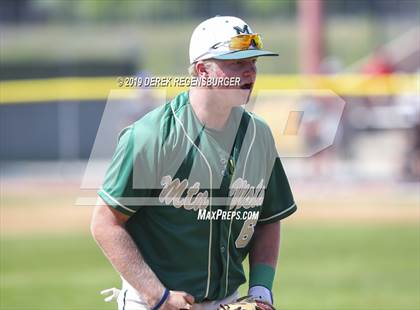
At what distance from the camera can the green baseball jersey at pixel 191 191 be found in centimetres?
395

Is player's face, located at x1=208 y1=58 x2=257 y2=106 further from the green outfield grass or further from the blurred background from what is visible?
the green outfield grass

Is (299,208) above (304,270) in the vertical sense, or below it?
below

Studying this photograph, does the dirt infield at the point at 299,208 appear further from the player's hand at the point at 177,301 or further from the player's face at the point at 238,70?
the player's face at the point at 238,70

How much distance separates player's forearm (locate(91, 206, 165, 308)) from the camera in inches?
156

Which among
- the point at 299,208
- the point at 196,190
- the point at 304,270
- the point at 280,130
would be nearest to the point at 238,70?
the point at 196,190

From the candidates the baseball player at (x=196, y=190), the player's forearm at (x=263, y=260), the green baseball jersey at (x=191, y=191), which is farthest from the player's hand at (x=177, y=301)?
the player's forearm at (x=263, y=260)

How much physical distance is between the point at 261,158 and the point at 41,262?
812 cm

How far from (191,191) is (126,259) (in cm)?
43

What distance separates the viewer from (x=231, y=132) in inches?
166

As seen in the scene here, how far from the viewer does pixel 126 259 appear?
3.97 meters

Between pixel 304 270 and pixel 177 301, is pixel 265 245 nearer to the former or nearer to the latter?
pixel 177 301

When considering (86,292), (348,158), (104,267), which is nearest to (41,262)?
(104,267)

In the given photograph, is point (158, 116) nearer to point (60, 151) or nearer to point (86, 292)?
point (86, 292)

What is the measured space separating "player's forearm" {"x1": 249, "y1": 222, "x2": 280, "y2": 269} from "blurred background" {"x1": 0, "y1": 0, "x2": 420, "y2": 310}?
130 centimetres
